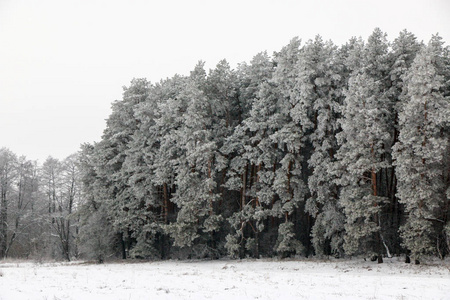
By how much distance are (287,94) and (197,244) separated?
1530 cm

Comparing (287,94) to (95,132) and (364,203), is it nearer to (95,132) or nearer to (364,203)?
(364,203)

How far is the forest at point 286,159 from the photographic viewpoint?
2314 centimetres

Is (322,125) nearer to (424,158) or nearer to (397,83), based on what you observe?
(397,83)

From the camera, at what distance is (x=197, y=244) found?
32188 mm

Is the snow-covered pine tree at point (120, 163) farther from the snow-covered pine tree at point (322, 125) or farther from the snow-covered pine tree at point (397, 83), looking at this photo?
the snow-covered pine tree at point (397, 83)

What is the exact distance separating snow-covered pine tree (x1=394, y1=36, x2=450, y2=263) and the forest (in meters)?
0.09

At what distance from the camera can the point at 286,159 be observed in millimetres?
29031

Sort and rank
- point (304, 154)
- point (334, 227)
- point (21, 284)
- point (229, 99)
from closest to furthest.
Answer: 1. point (21, 284)
2. point (334, 227)
3. point (304, 154)
4. point (229, 99)

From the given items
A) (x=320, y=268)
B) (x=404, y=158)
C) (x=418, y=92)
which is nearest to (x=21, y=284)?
(x=320, y=268)

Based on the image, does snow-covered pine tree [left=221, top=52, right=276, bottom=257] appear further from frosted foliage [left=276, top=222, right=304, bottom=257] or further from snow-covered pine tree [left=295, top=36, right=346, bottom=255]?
snow-covered pine tree [left=295, top=36, right=346, bottom=255]

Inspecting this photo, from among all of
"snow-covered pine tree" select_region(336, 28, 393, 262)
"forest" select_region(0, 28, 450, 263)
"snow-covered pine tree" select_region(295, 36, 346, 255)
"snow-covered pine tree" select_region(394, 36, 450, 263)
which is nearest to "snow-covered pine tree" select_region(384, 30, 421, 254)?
"forest" select_region(0, 28, 450, 263)

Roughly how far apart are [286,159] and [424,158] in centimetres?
993

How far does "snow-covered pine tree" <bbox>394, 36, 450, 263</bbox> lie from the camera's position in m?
21.9

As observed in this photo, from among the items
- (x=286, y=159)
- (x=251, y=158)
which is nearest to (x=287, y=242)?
(x=286, y=159)
